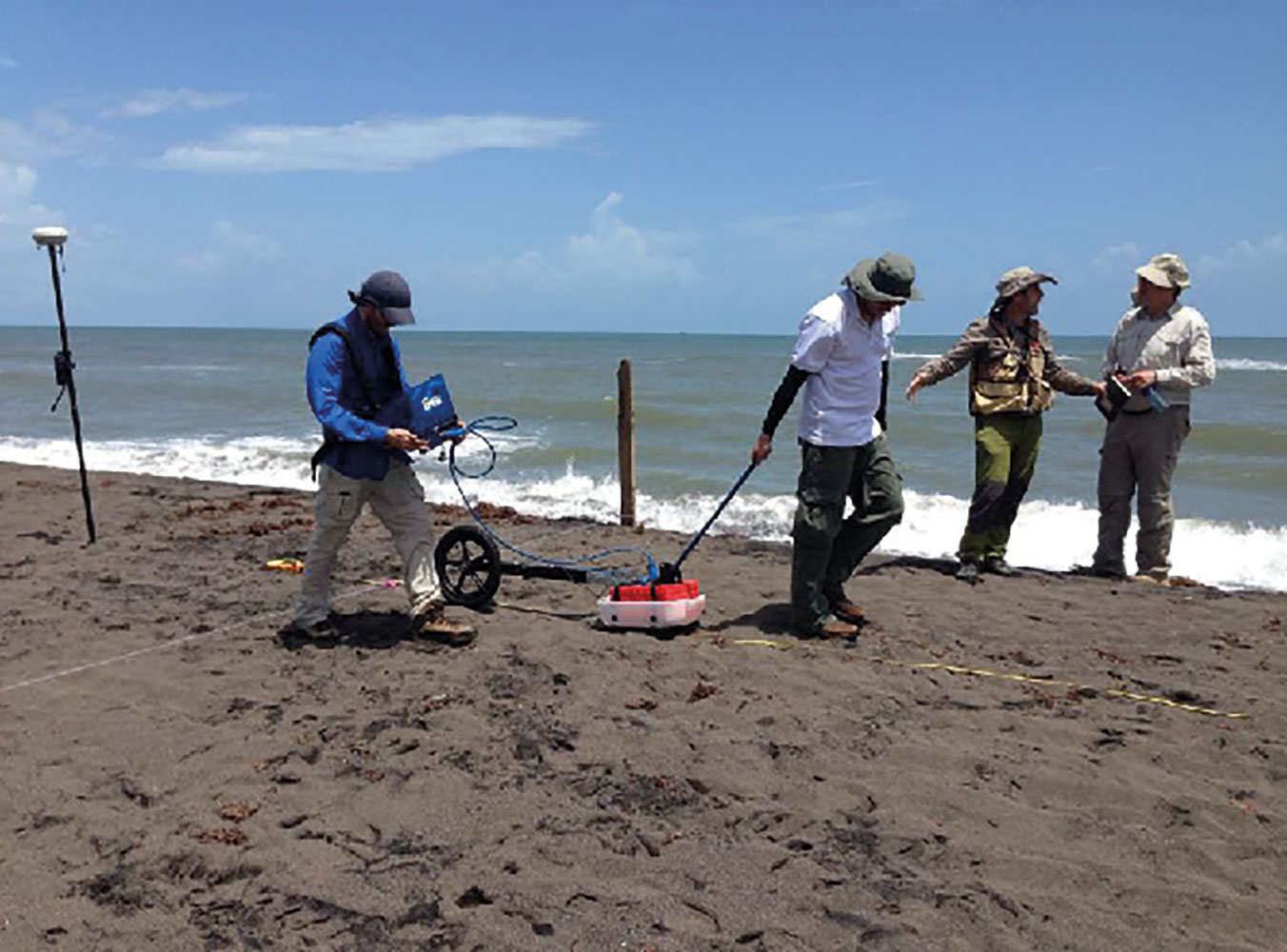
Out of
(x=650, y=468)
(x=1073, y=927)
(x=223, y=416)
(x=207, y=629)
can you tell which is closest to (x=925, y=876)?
(x=1073, y=927)

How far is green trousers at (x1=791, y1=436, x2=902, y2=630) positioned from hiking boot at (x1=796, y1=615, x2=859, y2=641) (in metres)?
0.02

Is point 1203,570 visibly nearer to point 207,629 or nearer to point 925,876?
point 925,876

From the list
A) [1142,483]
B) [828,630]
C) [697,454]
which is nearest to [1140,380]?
[1142,483]

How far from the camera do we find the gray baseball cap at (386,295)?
17.5 feet

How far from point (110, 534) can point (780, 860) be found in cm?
738

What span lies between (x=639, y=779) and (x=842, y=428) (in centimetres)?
230

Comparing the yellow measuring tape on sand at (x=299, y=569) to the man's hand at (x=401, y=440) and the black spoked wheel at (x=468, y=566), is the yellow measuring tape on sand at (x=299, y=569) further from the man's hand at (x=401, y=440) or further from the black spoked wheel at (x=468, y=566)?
the man's hand at (x=401, y=440)

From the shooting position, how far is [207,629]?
6.20 meters

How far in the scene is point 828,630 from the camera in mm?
6047

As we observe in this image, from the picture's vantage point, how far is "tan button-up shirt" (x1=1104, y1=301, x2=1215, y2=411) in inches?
287

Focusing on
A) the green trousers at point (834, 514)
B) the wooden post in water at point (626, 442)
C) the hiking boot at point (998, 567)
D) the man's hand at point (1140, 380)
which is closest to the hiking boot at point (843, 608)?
the green trousers at point (834, 514)

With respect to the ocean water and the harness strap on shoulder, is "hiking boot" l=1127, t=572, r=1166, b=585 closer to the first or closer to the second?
the ocean water

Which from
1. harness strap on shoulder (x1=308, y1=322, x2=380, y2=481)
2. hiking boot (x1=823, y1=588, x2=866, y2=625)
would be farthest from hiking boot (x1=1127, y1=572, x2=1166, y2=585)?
harness strap on shoulder (x1=308, y1=322, x2=380, y2=481)

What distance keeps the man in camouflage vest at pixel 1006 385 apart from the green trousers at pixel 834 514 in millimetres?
1411
